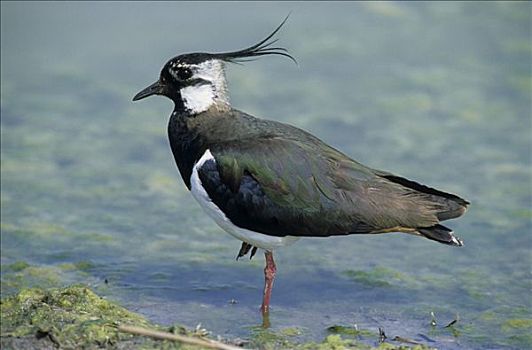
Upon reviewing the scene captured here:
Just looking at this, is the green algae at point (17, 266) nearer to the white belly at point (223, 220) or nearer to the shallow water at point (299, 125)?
the shallow water at point (299, 125)

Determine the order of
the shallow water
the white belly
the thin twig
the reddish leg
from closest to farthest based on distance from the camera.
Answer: the thin twig < the white belly < the reddish leg < the shallow water

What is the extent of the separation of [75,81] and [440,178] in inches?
148

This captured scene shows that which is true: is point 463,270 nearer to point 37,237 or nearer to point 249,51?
point 249,51

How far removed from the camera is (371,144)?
9.90 metres

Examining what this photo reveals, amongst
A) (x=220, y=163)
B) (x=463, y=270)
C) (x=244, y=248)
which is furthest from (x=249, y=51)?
(x=463, y=270)

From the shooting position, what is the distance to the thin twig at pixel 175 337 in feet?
17.9

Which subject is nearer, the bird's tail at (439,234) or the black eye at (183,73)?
the bird's tail at (439,234)

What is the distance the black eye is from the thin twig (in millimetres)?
2129

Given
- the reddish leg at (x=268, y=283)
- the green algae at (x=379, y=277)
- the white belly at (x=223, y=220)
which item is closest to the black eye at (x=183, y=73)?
the white belly at (x=223, y=220)

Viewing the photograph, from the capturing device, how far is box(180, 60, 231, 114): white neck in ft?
23.6

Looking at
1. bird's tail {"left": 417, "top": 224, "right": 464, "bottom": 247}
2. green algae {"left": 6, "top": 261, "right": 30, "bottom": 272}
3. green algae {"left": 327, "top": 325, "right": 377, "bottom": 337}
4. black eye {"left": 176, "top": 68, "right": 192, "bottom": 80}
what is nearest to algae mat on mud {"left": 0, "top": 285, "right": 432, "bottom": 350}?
green algae {"left": 327, "top": 325, "right": 377, "bottom": 337}

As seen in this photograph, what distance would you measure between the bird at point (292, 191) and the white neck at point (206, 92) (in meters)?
0.17

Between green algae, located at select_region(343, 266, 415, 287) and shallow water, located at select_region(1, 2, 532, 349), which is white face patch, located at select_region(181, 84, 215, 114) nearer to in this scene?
shallow water, located at select_region(1, 2, 532, 349)

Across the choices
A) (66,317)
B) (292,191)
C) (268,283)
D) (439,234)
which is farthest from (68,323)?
(439,234)
